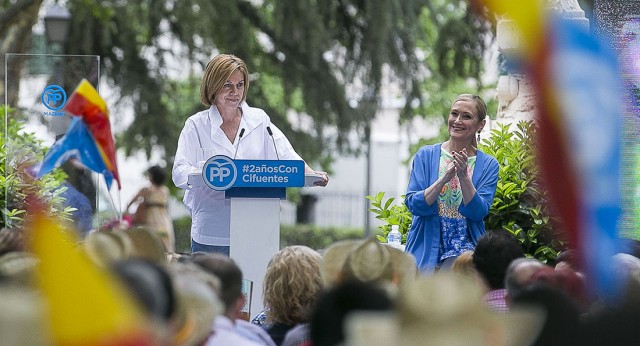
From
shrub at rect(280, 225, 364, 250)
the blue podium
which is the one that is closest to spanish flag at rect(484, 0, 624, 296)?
the blue podium

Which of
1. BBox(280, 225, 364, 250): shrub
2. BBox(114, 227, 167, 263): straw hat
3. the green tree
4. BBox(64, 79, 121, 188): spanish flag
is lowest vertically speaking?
Answer: BBox(280, 225, 364, 250): shrub

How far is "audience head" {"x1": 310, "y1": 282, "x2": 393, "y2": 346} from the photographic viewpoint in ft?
12.6

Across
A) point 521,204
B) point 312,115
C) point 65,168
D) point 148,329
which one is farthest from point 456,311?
point 312,115

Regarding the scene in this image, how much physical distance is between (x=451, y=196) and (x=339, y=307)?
4.05 metres

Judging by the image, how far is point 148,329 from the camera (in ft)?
11.1

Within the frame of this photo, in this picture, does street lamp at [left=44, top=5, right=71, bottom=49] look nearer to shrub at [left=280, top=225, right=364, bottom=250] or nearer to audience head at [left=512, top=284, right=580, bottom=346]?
shrub at [left=280, top=225, right=364, bottom=250]

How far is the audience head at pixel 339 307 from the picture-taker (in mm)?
3846

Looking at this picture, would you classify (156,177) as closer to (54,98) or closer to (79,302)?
(54,98)

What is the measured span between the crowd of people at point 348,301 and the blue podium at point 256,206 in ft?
6.81

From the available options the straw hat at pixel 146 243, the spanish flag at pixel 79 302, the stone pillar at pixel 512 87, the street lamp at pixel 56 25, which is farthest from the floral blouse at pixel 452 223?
the street lamp at pixel 56 25

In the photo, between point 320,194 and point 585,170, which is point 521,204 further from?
point 320,194

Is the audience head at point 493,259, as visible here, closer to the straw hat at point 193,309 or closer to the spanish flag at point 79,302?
the straw hat at point 193,309

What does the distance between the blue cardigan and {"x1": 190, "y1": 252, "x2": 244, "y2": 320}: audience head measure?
9.47 feet

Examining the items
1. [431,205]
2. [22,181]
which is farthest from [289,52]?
[431,205]
